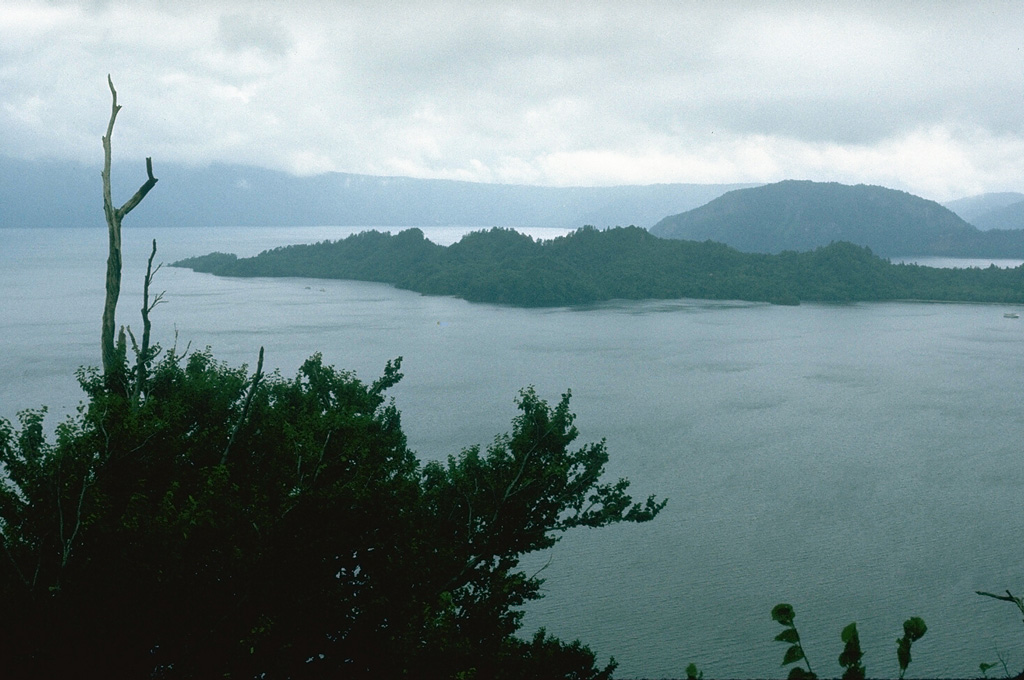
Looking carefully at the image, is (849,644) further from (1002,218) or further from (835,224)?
(1002,218)

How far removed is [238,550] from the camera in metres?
4.34

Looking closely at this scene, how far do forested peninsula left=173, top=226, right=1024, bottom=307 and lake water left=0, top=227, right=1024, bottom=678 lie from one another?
6.15m

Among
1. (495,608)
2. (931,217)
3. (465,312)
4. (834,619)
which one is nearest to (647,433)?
(834,619)

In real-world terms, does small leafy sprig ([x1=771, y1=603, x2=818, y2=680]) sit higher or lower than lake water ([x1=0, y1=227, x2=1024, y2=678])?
higher

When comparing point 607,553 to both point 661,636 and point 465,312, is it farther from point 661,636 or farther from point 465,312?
point 465,312

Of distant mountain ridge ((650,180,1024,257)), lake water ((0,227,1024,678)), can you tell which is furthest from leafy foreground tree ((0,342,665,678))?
distant mountain ridge ((650,180,1024,257))

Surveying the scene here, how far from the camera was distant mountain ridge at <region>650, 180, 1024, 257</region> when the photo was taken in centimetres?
9806

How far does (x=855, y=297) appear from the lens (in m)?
60.6

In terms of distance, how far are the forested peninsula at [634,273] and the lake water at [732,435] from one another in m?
6.15

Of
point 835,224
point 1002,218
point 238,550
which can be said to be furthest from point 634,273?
point 1002,218

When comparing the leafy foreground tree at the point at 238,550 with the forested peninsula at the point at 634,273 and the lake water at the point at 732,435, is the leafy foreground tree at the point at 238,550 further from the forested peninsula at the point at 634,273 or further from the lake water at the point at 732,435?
the forested peninsula at the point at 634,273

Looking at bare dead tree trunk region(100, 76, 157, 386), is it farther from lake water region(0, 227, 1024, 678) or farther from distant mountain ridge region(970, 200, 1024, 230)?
distant mountain ridge region(970, 200, 1024, 230)

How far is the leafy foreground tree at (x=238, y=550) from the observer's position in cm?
427

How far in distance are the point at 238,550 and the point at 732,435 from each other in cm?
1951
